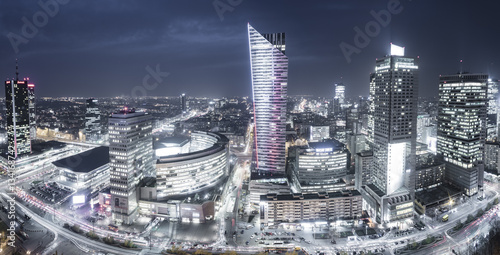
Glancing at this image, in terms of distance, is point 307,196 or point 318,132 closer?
point 307,196

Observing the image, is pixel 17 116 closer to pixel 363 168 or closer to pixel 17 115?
pixel 17 115

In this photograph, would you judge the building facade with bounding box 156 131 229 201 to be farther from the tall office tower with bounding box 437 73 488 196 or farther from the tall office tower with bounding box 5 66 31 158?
the tall office tower with bounding box 437 73 488 196

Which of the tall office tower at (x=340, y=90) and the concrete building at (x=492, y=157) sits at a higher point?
the tall office tower at (x=340, y=90)

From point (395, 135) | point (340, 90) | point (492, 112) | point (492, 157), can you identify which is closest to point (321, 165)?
point (395, 135)

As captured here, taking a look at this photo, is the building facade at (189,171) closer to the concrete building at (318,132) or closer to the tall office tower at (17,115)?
the tall office tower at (17,115)

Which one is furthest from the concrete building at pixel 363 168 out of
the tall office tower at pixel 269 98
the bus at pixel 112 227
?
the bus at pixel 112 227

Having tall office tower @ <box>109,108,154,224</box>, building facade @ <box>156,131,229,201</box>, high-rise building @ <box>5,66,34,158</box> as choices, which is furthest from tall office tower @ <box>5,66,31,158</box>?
building facade @ <box>156,131,229,201</box>
